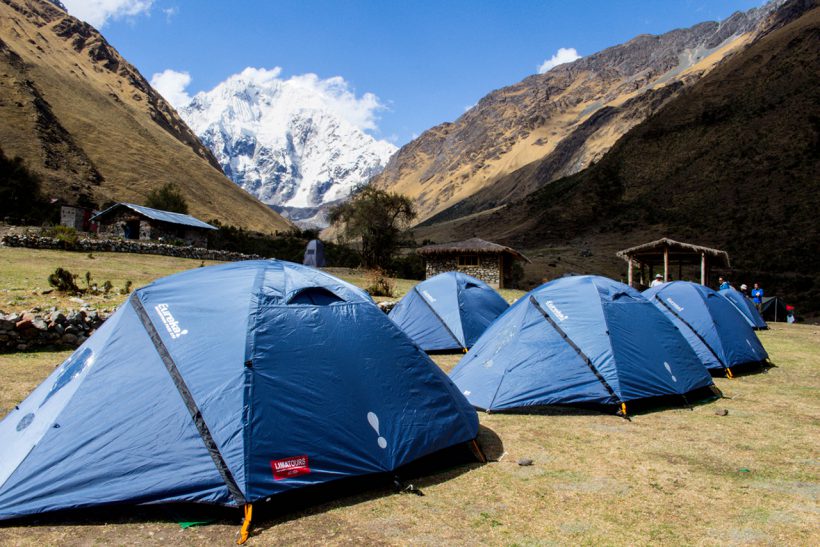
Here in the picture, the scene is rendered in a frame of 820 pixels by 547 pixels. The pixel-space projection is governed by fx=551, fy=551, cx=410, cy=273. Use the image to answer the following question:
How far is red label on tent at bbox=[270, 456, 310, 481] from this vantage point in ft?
13.1

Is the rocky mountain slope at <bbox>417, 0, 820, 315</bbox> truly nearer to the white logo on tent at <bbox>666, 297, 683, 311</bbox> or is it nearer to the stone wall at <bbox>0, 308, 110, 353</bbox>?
the white logo on tent at <bbox>666, 297, 683, 311</bbox>

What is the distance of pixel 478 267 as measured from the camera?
33.6 meters

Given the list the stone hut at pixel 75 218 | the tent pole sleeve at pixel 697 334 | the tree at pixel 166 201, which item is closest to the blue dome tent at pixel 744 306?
the tent pole sleeve at pixel 697 334

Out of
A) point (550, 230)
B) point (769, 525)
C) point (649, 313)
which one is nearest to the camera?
point (769, 525)

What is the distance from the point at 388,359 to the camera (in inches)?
194

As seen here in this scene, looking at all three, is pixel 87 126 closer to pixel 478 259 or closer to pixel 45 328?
pixel 478 259

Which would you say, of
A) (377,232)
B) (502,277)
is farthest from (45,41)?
(502,277)

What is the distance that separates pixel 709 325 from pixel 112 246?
90.6ft

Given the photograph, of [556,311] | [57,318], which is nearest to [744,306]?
[556,311]

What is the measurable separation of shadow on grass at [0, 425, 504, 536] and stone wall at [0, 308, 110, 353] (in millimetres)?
7275

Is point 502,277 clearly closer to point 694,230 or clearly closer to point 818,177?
point 694,230

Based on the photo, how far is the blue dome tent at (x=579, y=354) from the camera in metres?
6.70

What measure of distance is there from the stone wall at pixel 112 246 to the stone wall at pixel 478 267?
1277cm

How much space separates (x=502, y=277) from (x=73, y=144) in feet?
192
